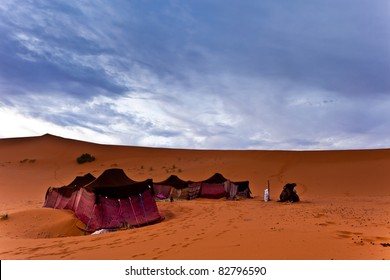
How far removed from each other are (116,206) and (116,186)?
77 centimetres

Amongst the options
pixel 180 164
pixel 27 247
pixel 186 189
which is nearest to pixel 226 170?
pixel 180 164

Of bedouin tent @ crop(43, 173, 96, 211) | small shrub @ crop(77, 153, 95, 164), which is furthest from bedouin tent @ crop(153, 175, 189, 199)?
small shrub @ crop(77, 153, 95, 164)

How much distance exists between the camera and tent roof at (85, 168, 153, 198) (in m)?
12.2

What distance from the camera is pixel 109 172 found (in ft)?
47.2

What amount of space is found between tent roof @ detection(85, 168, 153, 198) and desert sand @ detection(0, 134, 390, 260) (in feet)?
5.12

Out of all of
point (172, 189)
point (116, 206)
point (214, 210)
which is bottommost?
point (214, 210)

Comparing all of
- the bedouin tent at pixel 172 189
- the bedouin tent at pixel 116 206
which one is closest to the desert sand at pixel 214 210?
the bedouin tent at pixel 116 206

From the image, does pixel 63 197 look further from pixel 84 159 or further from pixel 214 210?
pixel 84 159

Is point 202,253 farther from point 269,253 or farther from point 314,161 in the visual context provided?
point 314,161

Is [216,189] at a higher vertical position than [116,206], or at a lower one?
higher

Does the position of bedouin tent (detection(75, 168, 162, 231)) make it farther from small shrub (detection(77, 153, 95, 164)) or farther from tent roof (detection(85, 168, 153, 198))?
small shrub (detection(77, 153, 95, 164))

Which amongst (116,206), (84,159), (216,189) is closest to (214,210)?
(116,206)

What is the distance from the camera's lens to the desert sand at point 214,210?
21.5 ft

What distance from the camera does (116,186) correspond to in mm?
12477
